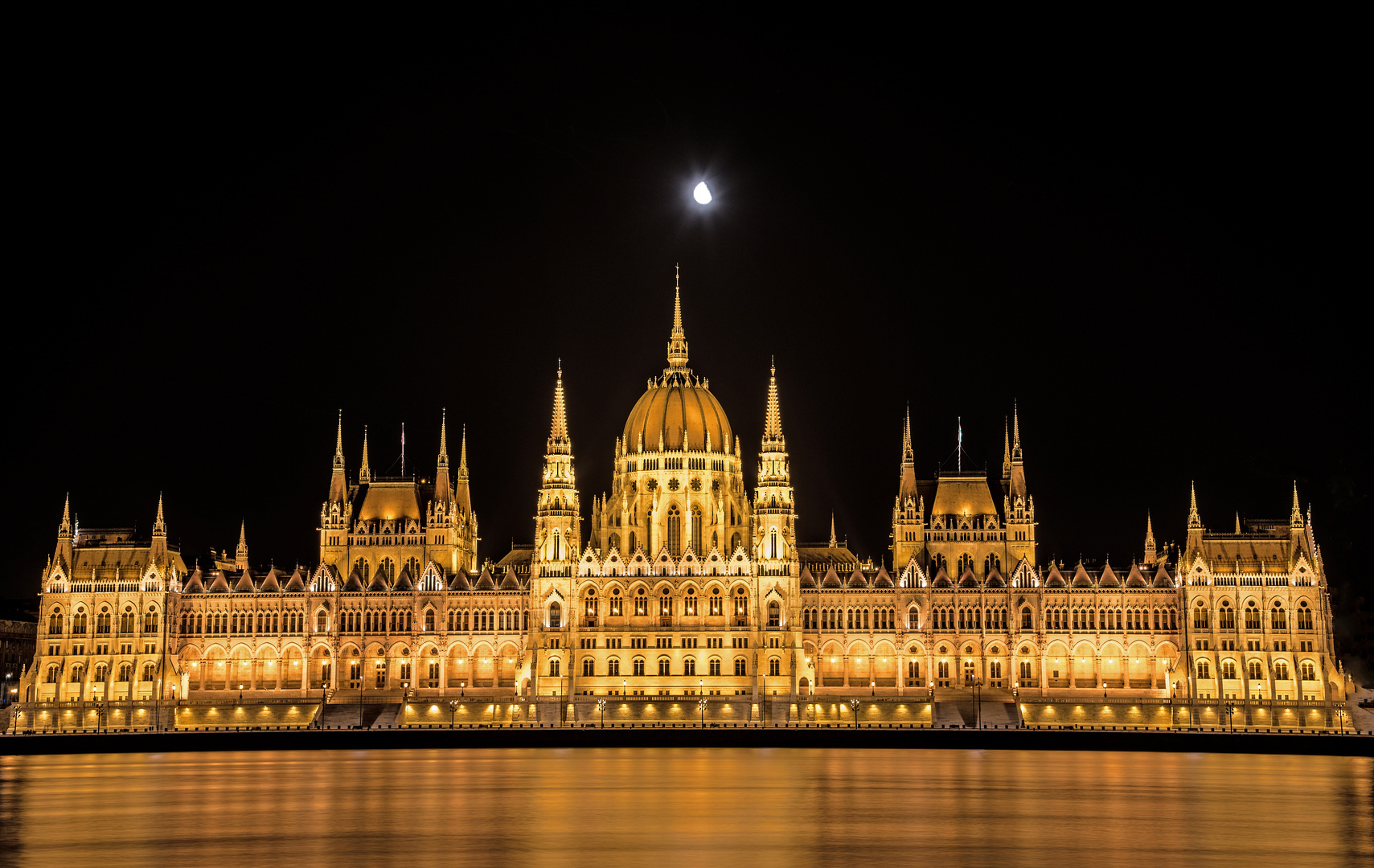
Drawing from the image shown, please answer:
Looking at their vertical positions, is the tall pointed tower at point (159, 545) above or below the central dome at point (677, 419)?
below

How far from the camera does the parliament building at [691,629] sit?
144 meters

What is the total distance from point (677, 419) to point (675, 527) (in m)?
8.79

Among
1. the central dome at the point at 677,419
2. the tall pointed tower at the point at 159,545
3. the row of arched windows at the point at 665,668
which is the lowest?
the row of arched windows at the point at 665,668

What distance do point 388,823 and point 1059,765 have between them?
141 feet

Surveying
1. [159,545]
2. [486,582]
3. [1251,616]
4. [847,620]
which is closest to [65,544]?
[159,545]

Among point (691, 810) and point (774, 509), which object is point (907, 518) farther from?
point (691, 810)

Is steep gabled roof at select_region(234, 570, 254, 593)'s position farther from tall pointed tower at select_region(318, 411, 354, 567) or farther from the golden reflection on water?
the golden reflection on water

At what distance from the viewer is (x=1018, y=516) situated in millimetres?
162125

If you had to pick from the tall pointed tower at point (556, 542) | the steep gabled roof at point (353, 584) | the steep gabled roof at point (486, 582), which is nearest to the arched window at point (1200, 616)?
the tall pointed tower at point (556, 542)

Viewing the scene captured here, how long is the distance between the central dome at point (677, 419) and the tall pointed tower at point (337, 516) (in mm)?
23228

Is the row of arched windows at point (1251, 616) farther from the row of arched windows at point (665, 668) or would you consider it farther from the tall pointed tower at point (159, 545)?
the tall pointed tower at point (159, 545)

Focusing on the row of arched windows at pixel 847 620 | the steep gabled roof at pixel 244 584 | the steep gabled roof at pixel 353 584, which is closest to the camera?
the row of arched windows at pixel 847 620

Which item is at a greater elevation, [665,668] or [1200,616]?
[1200,616]

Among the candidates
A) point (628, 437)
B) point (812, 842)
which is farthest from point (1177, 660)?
point (812, 842)
